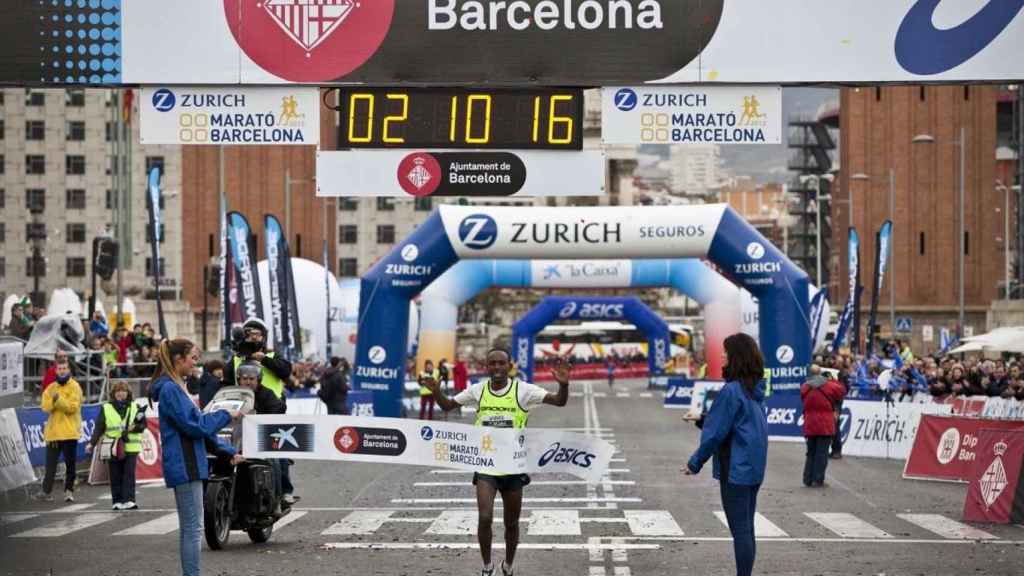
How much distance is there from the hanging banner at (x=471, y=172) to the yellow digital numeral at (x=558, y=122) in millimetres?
145

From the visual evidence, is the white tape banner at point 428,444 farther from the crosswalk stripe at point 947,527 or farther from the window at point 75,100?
the window at point 75,100

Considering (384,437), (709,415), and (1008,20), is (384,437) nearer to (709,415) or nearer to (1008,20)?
(709,415)

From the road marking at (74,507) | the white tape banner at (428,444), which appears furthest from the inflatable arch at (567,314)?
the white tape banner at (428,444)

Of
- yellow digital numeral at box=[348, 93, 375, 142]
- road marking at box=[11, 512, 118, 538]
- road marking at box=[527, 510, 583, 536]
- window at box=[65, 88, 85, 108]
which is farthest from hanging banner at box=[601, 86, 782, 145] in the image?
window at box=[65, 88, 85, 108]

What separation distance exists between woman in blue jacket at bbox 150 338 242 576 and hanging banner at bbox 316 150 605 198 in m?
4.98

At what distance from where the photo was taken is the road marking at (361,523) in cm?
1675

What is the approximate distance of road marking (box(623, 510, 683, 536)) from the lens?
16.5 metres

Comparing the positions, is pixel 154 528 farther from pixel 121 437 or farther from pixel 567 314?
pixel 567 314

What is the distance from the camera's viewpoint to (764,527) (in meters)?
17.4

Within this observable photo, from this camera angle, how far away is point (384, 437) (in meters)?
14.9

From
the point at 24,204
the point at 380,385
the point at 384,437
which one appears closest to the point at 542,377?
the point at 24,204

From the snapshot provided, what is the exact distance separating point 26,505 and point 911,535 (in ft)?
36.3

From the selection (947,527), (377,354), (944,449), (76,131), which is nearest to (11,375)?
(947,527)

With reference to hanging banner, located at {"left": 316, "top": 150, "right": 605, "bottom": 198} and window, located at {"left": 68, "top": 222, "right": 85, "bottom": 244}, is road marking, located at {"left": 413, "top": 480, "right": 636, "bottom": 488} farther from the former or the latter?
window, located at {"left": 68, "top": 222, "right": 85, "bottom": 244}
